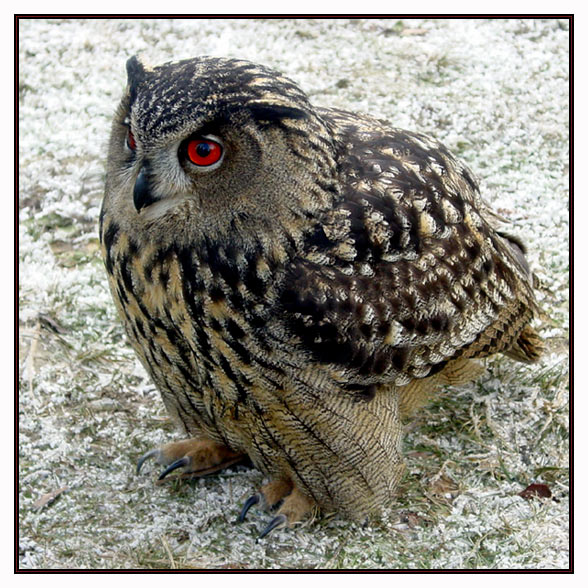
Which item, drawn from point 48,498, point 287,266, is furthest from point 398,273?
point 48,498

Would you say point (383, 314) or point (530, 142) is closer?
point (383, 314)

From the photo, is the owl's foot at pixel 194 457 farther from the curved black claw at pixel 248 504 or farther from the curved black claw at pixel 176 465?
the curved black claw at pixel 248 504

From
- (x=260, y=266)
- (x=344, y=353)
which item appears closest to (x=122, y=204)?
(x=260, y=266)

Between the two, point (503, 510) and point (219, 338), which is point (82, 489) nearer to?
point (219, 338)

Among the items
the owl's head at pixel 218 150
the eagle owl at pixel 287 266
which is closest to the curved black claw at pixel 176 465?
the eagle owl at pixel 287 266

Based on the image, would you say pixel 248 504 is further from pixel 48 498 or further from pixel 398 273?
pixel 398 273

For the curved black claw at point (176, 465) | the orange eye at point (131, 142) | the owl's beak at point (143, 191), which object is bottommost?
the curved black claw at point (176, 465)
